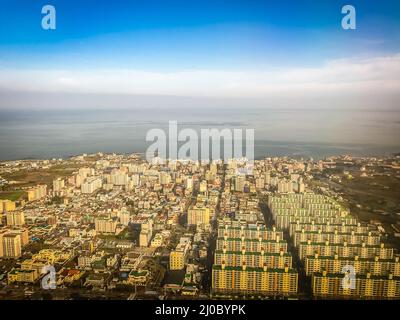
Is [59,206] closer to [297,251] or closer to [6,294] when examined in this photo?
[6,294]

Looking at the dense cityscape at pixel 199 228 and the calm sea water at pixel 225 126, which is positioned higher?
the calm sea water at pixel 225 126

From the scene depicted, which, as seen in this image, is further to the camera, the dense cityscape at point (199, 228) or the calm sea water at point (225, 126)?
the calm sea water at point (225, 126)

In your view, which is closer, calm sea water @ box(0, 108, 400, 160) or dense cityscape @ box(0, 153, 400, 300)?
dense cityscape @ box(0, 153, 400, 300)

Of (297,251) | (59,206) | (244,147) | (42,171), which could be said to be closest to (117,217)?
(59,206)

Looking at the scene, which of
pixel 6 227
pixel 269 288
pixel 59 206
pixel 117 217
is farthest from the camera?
pixel 59 206
